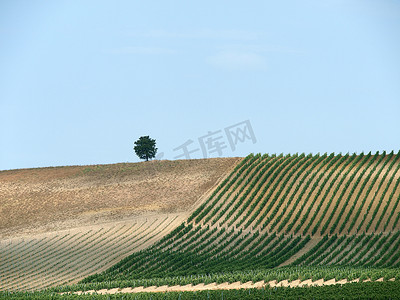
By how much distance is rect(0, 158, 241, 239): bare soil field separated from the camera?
64.2 metres

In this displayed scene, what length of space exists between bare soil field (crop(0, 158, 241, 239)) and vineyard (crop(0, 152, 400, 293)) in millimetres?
2825

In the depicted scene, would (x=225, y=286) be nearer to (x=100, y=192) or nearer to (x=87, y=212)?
(x=87, y=212)

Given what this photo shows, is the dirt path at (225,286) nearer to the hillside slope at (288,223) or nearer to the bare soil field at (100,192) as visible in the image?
the hillside slope at (288,223)

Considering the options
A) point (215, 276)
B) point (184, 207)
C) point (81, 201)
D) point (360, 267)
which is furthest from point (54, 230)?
point (360, 267)

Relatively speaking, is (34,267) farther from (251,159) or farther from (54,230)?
(251,159)

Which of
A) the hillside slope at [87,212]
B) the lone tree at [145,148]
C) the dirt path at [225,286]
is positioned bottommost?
the dirt path at [225,286]

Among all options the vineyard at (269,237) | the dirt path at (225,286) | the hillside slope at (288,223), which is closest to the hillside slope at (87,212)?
the vineyard at (269,237)

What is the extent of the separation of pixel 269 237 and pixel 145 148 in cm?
3894

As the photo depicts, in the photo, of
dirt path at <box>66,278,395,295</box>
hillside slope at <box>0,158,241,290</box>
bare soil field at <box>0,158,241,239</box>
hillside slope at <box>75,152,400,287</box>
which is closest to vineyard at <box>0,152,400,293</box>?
hillside slope at <box>75,152,400,287</box>

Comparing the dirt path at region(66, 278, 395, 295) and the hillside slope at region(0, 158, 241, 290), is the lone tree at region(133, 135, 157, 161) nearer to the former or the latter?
the hillside slope at region(0, 158, 241, 290)

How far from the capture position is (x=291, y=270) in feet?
150

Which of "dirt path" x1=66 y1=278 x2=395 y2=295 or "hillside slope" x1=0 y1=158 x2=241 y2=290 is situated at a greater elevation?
"hillside slope" x1=0 y1=158 x2=241 y2=290

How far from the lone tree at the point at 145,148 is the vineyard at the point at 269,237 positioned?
2495 cm

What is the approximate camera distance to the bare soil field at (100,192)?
64188mm
